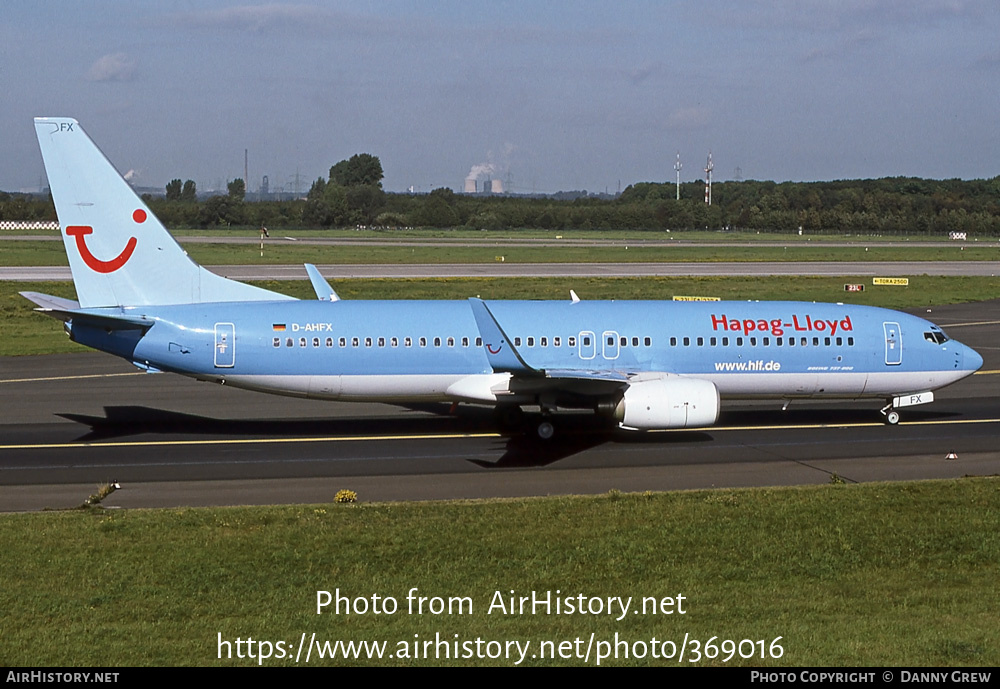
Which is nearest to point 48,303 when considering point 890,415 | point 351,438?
point 351,438

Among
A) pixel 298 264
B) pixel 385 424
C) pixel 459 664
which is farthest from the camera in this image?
pixel 298 264

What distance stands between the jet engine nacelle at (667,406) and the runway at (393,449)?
1.03 m

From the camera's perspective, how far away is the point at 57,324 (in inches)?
2226

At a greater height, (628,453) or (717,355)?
(717,355)

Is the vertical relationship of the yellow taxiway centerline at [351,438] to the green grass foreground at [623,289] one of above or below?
below

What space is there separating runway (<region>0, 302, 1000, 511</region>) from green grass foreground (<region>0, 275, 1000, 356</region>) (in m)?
26.5

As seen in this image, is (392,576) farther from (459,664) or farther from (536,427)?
(536,427)

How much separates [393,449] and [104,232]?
1024 centimetres

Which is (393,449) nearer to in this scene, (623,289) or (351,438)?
(351,438)

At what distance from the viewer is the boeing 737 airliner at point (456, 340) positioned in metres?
29.8

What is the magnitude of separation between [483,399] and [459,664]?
17.7m

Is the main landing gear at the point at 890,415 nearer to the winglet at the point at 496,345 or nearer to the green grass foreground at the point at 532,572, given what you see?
the green grass foreground at the point at 532,572

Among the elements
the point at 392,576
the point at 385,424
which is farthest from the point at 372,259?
the point at 392,576

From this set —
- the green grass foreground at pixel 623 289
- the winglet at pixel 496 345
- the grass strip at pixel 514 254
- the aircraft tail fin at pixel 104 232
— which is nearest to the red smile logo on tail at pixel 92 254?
the aircraft tail fin at pixel 104 232
